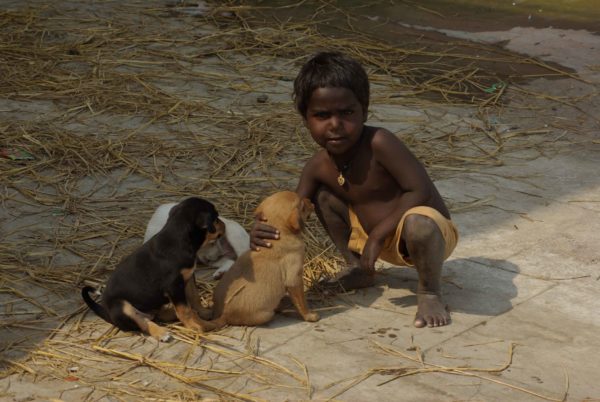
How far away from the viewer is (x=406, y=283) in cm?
470

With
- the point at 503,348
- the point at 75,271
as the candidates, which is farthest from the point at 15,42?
the point at 503,348

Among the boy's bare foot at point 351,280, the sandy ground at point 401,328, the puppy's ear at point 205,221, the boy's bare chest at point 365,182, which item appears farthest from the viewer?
the boy's bare foot at point 351,280

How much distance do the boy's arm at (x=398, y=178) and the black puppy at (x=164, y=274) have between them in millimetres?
716

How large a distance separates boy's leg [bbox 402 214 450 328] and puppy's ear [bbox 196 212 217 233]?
87 centimetres

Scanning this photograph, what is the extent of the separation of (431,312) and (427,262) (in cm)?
22

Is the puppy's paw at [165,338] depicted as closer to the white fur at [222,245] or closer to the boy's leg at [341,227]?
the white fur at [222,245]

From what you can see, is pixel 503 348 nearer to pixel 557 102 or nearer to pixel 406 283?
pixel 406 283

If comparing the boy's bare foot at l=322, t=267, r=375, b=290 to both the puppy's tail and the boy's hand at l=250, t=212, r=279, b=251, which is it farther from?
the puppy's tail

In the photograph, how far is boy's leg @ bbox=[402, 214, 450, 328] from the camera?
4.14 meters

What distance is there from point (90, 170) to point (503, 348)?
3.14 meters

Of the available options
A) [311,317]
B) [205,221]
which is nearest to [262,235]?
[205,221]

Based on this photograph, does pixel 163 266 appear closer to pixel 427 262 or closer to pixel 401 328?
pixel 401 328

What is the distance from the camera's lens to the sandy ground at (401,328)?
3.60m

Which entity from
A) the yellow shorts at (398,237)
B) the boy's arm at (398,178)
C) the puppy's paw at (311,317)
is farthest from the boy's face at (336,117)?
the puppy's paw at (311,317)
